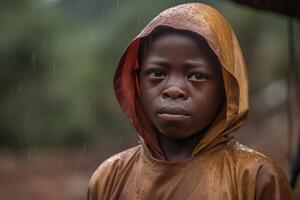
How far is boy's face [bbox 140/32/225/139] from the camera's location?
165 inches

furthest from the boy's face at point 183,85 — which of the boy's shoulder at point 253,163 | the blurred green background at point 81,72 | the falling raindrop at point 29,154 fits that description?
the falling raindrop at point 29,154

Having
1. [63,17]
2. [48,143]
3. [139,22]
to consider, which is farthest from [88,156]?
[139,22]

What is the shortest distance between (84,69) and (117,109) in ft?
5.23

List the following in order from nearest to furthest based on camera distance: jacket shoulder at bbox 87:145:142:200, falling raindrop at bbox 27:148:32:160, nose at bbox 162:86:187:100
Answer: nose at bbox 162:86:187:100, jacket shoulder at bbox 87:145:142:200, falling raindrop at bbox 27:148:32:160

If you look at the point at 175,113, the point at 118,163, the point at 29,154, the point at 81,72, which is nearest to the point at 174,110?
the point at 175,113

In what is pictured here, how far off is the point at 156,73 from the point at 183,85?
191 mm

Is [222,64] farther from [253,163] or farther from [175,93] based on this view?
[253,163]

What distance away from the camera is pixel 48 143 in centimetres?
1945

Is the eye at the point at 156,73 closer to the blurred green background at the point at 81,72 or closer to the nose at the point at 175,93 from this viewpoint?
the nose at the point at 175,93

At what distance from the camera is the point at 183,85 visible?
4.18m

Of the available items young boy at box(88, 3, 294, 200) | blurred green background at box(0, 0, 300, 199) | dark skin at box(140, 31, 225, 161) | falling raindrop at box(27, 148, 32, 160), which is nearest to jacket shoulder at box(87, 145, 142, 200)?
young boy at box(88, 3, 294, 200)

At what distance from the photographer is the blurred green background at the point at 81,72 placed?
54.2 feet

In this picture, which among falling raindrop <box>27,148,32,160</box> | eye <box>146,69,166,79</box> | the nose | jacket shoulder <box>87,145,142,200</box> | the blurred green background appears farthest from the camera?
falling raindrop <box>27,148,32,160</box>

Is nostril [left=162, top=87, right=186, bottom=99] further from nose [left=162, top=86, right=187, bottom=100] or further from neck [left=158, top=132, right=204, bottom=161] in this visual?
neck [left=158, top=132, right=204, bottom=161]
